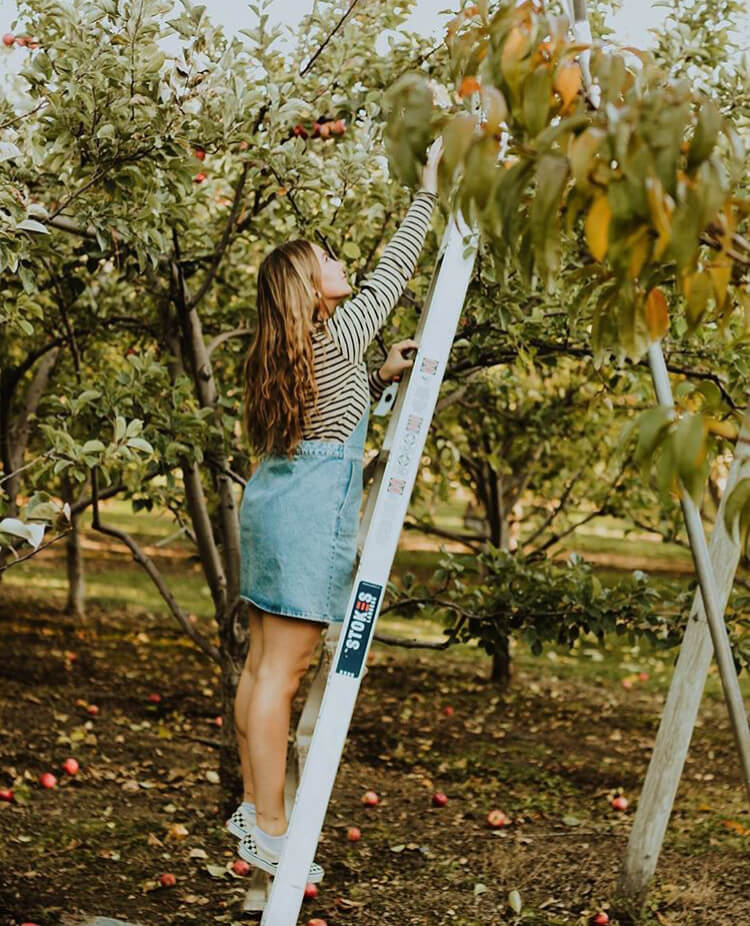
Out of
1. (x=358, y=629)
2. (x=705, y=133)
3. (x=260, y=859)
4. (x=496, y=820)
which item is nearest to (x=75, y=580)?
(x=496, y=820)

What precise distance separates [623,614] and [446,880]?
1.11 metres

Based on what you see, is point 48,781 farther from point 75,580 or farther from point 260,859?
point 75,580

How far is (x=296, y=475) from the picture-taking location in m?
2.86

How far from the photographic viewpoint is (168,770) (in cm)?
536

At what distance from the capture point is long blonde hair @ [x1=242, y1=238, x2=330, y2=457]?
282 centimetres

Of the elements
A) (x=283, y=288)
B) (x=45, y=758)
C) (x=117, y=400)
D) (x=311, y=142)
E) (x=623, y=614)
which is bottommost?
(x=45, y=758)

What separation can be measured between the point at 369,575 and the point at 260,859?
784 millimetres

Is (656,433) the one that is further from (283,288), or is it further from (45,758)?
(45,758)

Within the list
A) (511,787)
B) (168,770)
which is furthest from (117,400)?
(511,787)

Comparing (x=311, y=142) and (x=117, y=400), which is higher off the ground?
(x=311, y=142)

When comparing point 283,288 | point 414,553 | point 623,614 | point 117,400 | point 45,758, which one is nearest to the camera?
point 283,288

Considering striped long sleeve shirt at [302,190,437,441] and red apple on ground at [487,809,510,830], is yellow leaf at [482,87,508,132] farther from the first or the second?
red apple on ground at [487,809,510,830]

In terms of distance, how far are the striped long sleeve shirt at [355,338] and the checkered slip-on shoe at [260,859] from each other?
1.00m

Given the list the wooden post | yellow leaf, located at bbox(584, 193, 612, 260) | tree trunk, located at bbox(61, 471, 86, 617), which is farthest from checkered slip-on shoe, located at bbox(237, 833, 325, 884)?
tree trunk, located at bbox(61, 471, 86, 617)
